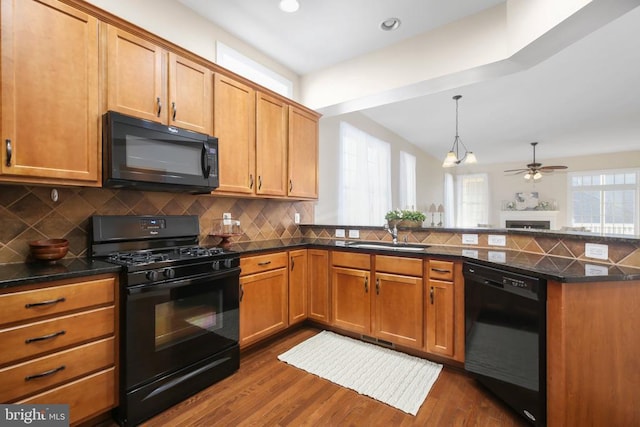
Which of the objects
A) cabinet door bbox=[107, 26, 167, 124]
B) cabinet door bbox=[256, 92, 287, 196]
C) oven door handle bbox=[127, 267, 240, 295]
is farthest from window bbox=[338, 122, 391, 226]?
cabinet door bbox=[107, 26, 167, 124]

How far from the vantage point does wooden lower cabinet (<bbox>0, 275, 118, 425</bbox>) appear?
1295 mm

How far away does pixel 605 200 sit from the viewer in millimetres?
7805

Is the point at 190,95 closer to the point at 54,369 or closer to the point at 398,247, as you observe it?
the point at 54,369

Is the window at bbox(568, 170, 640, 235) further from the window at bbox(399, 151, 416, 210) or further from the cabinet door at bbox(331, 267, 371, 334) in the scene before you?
the cabinet door at bbox(331, 267, 371, 334)

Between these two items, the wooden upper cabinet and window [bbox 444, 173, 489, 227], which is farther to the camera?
window [bbox 444, 173, 489, 227]

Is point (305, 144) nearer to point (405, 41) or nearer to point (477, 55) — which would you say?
point (405, 41)


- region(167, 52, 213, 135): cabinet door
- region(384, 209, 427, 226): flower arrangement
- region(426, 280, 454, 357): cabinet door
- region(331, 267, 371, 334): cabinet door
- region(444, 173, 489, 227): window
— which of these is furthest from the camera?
region(444, 173, 489, 227): window

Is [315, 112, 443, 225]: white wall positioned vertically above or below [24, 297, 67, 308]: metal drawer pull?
above

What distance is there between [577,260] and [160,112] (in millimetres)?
3062

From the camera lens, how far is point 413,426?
65.1 inches

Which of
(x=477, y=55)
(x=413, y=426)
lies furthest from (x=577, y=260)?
(x=477, y=55)

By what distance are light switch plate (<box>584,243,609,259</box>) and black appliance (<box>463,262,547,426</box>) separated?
0.66m

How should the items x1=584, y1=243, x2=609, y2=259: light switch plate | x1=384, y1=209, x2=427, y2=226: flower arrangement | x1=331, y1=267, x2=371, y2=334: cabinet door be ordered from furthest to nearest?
1. x1=384, y1=209, x2=427, y2=226: flower arrangement
2. x1=331, y1=267, x2=371, y2=334: cabinet door
3. x1=584, y1=243, x2=609, y2=259: light switch plate

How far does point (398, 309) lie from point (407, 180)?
15.3 ft
